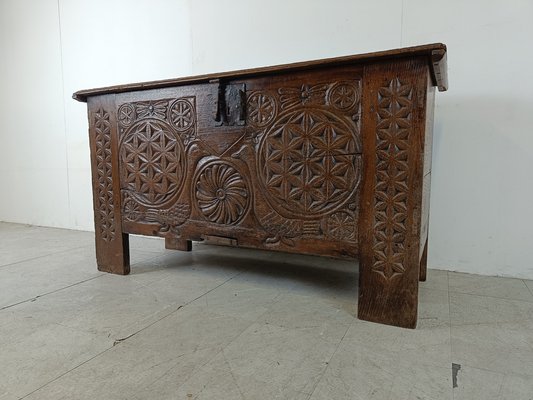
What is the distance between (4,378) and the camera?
88 centimetres

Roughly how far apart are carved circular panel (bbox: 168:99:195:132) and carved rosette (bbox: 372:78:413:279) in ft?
2.51

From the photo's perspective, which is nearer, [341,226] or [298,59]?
[341,226]

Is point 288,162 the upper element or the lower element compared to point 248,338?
upper

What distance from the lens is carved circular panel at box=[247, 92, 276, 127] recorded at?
1.35 m

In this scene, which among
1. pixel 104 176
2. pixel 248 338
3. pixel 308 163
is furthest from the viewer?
pixel 104 176

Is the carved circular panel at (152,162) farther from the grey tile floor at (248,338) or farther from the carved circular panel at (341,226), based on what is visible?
the carved circular panel at (341,226)

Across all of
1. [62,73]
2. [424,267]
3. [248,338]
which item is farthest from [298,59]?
[62,73]

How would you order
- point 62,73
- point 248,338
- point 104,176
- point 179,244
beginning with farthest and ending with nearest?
point 62,73
point 179,244
point 104,176
point 248,338

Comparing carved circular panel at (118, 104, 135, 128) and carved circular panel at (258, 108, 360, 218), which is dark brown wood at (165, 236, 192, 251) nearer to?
carved circular panel at (118, 104, 135, 128)

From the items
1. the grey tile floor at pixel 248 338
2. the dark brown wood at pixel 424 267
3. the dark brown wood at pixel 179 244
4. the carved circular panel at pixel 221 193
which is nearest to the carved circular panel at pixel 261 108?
the carved circular panel at pixel 221 193

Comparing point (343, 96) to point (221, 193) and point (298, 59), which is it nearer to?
point (221, 193)

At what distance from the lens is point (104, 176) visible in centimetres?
173

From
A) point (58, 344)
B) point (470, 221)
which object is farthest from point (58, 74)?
point (470, 221)

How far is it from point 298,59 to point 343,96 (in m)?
0.95
